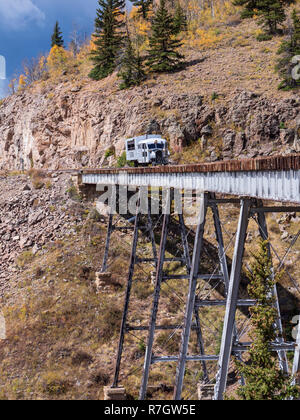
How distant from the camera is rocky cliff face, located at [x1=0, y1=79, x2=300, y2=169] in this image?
3170 cm

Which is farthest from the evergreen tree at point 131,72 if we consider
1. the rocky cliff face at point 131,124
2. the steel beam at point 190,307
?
the steel beam at point 190,307

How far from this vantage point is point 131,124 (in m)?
37.8

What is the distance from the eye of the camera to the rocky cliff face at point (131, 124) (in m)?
31.7

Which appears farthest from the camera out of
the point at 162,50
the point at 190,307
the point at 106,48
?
the point at 106,48

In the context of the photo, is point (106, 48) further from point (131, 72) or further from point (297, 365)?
point (297, 365)

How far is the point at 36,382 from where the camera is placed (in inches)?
682

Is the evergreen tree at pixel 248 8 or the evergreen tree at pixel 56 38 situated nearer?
the evergreen tree at pixel 248 8

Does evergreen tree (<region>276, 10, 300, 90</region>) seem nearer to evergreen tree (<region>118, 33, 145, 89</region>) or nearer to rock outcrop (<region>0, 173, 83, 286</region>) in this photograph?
evergreen tree (<region>118, 33, 145, 89</region>)

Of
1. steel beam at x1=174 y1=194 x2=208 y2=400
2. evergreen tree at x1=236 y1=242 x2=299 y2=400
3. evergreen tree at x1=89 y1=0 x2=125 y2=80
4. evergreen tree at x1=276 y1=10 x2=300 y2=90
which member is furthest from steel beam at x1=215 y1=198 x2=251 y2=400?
evergreen tree at x1=89 y1=0 x2=125 y2=80

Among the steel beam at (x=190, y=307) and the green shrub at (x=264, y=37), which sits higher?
the green shrub at (x=264, y=37)

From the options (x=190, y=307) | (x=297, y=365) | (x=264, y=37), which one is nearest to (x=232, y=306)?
(x=297, y=365)

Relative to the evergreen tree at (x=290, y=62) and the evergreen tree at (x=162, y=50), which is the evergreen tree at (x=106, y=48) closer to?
the evergreen tree at (x=162, y=50)
